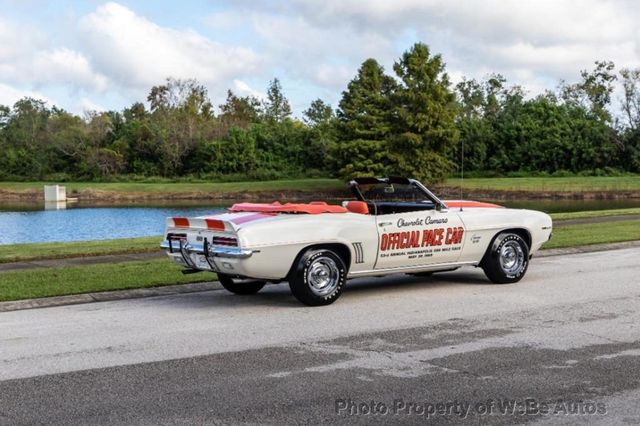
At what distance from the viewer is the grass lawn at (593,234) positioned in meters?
16.6

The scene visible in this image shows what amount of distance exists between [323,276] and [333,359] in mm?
2763

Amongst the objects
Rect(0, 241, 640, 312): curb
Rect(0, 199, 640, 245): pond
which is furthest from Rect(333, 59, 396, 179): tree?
Rect(0, 241, 640, 312): curb

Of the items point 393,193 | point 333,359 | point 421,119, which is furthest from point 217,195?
point 333,359

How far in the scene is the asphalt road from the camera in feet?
17.9

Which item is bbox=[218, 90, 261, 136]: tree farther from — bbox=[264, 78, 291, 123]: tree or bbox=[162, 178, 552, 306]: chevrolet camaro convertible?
bbox=[162, 178, 552, 306]: chevrolet camaro convertible

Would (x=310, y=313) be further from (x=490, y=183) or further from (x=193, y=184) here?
(x=193, y=184)

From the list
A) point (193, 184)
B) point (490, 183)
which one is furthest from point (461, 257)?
point (193, 184)

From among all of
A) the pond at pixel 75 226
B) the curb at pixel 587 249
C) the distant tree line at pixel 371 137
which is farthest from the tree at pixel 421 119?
the curb at pixel 587 249

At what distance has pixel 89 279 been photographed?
38.6 ft

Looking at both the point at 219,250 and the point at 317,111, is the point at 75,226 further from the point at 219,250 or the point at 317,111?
the point at 317,111

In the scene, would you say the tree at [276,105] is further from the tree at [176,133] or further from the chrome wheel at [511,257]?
the chrome wheel at [511,257]

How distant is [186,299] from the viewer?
10406mm

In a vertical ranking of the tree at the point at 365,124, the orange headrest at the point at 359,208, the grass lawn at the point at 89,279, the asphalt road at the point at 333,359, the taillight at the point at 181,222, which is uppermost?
the tree at the point at 365,124

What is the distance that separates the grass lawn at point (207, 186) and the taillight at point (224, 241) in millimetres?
62062
